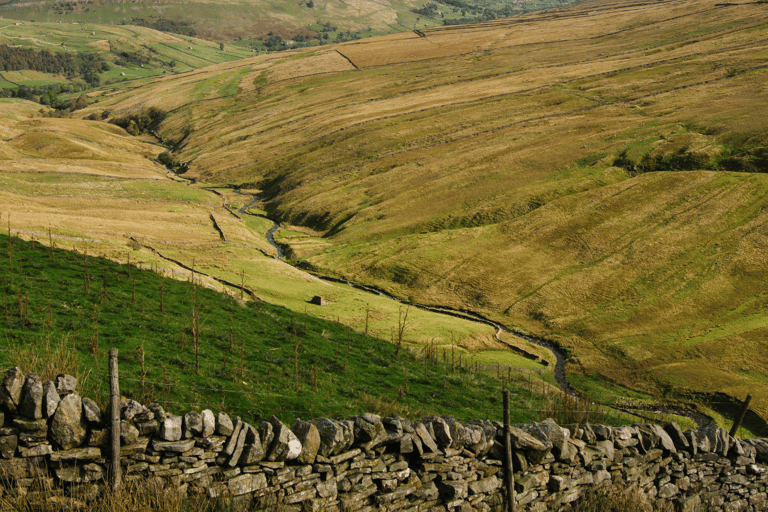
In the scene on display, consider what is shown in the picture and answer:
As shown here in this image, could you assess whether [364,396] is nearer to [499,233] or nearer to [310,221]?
[499,233]

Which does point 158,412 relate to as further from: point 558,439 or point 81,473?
point 558,439

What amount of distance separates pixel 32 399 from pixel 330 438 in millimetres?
6557

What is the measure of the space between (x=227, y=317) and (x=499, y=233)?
56.0m

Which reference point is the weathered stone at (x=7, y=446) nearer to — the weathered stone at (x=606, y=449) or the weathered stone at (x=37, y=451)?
the weathered stone at (x=37, y=451)

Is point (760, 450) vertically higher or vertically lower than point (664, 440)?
lower

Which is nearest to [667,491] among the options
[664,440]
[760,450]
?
[664,440]

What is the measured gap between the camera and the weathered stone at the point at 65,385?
42.4ft

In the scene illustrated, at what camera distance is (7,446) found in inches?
482

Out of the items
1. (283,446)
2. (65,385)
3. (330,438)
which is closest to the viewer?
(65,385)

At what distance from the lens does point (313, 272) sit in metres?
83.3

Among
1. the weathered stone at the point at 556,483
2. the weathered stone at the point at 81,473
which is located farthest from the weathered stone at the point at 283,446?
the weathered stone at the point at 556,483

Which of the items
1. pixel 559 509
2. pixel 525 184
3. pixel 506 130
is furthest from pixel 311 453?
pixel 506 130

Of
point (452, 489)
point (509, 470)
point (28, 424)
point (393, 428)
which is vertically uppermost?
point (28, 424)

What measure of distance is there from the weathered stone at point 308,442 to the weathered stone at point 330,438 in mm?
178
